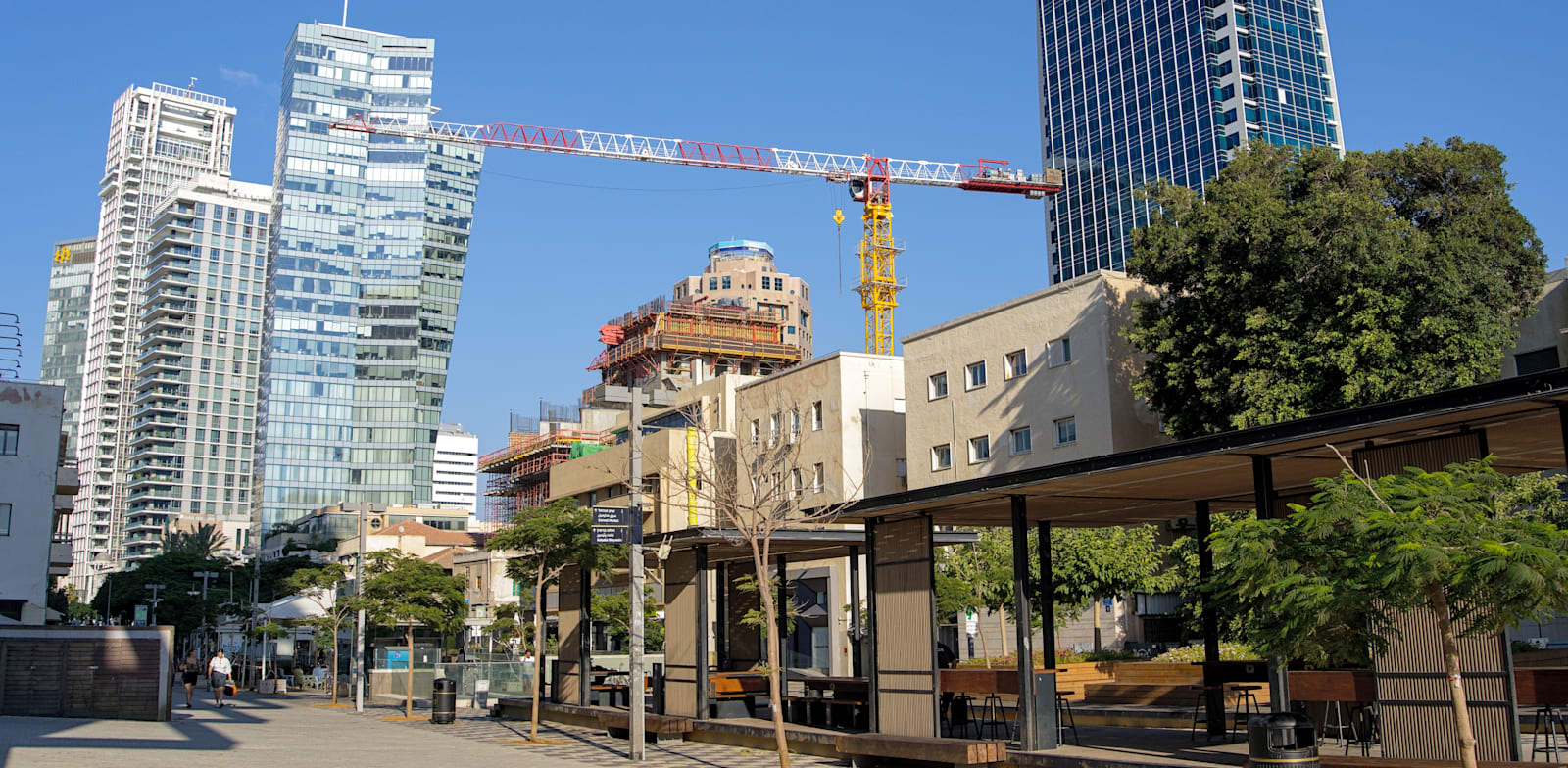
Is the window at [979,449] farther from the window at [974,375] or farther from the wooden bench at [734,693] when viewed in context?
the wooden bench at [734,693]

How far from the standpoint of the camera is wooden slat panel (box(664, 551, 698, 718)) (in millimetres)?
25203

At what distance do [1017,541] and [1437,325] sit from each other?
22960 millimetres

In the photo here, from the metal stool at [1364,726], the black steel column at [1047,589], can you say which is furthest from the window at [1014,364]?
the metal stool at [1364,726]

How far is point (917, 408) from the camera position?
5216 cm

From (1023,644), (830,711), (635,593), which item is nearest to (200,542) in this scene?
(635,593)

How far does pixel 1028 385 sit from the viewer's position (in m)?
46.8

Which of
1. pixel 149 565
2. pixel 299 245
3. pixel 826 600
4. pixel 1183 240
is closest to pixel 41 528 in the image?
pixel 826 600

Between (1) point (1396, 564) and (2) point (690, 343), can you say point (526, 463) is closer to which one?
(2) point (690, 343)

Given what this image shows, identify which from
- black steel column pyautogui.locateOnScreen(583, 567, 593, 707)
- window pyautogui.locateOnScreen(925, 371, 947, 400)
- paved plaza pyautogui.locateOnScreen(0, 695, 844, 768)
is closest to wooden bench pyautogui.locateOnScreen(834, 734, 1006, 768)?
paved plaza pyautogui.locateOnScreen(0, 695, 844, 768)

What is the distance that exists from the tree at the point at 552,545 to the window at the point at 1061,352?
2194 cm

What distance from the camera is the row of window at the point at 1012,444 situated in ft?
148

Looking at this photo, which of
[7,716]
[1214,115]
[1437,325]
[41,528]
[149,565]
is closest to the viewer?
[7,716]

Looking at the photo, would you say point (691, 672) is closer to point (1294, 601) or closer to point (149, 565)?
point (1294, 601)

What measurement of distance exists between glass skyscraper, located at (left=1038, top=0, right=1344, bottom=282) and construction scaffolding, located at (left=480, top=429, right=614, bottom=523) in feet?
186
